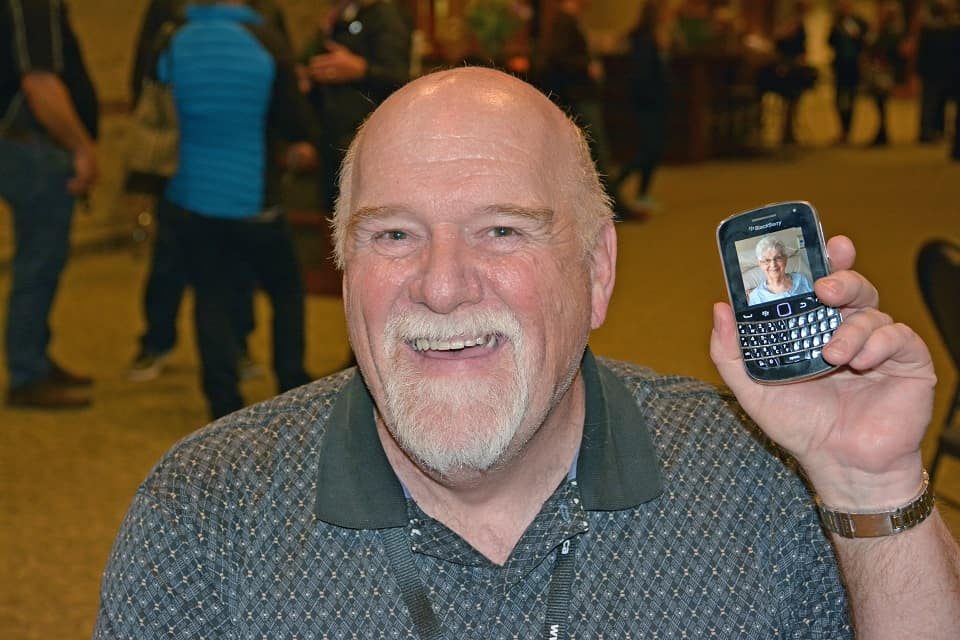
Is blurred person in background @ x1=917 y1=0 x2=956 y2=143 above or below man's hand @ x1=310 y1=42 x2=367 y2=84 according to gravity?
below

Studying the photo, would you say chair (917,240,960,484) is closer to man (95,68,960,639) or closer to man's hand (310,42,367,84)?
man (95,68,960,639)

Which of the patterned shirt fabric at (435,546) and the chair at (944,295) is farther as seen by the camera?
the chair at (944,295)

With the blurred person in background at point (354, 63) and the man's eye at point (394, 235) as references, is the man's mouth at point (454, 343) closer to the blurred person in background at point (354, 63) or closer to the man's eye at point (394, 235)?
the man's eye at point (394, 235)

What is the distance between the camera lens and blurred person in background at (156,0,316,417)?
4.64 metres

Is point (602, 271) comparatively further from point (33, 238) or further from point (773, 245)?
point (33, 238)

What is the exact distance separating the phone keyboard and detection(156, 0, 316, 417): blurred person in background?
335cm

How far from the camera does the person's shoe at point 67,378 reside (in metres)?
5.66

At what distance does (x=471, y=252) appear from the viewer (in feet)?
5.63

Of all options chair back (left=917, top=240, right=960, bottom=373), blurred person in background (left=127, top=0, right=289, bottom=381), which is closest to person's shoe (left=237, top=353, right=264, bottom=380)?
blurred person in background (left=127, top=0, right=289, bottom=381)

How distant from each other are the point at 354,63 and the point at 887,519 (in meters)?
4.04

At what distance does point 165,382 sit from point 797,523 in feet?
14.9

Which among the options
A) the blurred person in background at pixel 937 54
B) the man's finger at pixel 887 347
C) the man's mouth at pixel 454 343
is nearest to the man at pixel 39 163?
the man's mouth at pixel 454 343

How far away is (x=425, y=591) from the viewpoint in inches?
66.6

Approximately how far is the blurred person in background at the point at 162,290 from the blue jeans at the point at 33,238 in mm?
409
